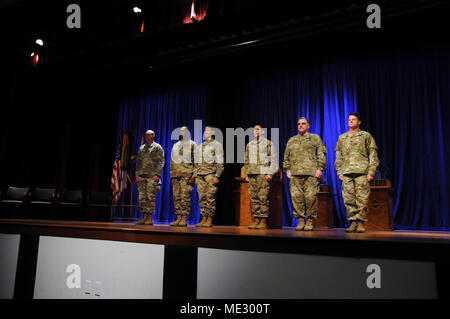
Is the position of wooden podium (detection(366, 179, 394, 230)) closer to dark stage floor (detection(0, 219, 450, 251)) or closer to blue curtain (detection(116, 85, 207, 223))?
dark stage floor (detection(0, 219, 450, 251))

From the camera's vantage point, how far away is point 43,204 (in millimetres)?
8008

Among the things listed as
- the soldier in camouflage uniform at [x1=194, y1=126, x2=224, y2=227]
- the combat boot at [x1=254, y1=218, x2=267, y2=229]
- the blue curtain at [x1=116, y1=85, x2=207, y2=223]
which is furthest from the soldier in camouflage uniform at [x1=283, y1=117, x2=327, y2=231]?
the blue curtain at [x1=116, y1=85, x2=207, y2=223]

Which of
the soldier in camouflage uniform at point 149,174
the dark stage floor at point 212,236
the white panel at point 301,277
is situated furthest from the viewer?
the soldier in camouflage uniform at point 149,174

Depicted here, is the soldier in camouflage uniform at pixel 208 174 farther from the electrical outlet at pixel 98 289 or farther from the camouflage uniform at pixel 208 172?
the electrical outlet at pixel 98 289

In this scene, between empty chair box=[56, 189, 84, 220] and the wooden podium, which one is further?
empty chair box=[56, 189, 84, 220]

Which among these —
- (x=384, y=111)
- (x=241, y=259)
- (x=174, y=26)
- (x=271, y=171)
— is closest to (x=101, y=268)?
(x=241, y=259)

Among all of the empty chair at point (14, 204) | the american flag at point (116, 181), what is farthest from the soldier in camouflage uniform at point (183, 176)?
the empty chair at point (14, 204)

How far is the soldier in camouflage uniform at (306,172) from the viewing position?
179 inches

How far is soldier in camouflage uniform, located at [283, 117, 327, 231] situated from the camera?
4.54 meters

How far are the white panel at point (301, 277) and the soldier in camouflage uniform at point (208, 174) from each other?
178 centimetres

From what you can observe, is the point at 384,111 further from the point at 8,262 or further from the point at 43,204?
the point at 43,204

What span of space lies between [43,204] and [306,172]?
21.5 ft

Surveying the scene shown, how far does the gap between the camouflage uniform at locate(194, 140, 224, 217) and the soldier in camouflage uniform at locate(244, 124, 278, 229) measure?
459 millimetres
